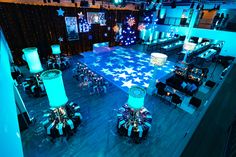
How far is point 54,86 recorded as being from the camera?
10.9 feet

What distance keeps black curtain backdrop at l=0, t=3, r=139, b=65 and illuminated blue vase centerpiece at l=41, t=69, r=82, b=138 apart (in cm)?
678

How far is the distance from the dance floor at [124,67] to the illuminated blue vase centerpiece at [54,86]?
13.0 ft

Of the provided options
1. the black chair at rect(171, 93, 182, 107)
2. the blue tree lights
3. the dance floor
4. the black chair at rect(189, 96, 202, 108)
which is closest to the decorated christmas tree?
the dance floor

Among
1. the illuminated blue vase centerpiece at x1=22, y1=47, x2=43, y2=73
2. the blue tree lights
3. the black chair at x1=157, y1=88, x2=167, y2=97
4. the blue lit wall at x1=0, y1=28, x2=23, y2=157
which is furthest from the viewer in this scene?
the blue tree lights

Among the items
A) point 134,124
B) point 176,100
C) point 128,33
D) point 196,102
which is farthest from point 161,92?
point 128,33

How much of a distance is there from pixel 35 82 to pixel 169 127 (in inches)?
246

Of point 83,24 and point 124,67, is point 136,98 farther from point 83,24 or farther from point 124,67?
point 83,24

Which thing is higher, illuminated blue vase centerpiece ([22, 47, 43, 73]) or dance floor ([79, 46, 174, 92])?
illuminated blue vase centerpiece ([22, 47, 43, 73])

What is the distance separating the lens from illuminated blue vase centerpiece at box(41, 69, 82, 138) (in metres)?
3.33

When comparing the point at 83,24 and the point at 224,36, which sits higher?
the point at 83,24

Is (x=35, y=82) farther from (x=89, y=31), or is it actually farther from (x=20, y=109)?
(x=89, y=31)

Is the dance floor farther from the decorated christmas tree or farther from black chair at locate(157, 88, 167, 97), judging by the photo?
the decorated christmas tree

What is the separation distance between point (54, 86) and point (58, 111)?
45.8 inches

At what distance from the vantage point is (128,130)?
421cm
